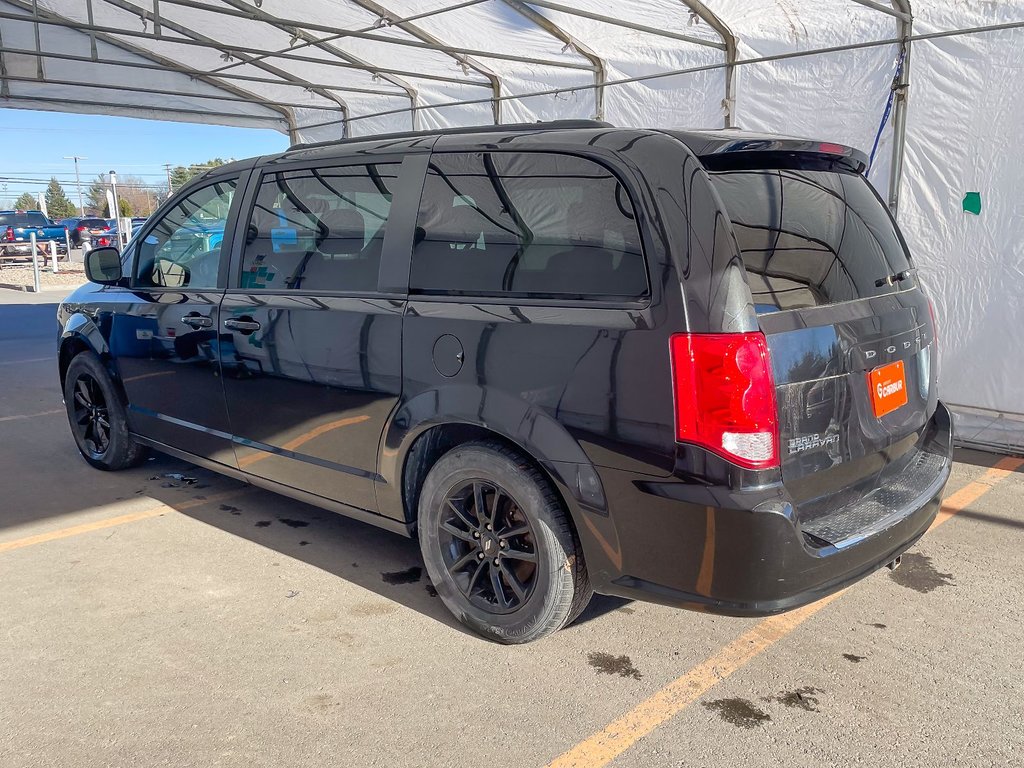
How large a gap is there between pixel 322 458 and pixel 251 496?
1350mm

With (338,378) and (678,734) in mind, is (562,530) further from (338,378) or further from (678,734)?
(338,378)

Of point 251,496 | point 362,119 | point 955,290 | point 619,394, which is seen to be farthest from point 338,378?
point 362,119

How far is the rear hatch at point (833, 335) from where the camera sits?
244cm

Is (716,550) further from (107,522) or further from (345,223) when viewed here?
(107,522)

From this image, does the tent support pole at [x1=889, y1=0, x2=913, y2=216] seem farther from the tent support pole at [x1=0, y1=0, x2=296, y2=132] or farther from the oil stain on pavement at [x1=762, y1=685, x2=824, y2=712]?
the tent support pole at [x1=0, y1=0, x2=296, y2=132]

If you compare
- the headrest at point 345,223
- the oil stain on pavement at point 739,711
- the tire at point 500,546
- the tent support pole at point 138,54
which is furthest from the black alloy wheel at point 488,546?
the tent support pole at point 138,54

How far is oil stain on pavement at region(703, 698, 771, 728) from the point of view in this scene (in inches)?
99.7

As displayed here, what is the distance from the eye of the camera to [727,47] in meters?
7.44

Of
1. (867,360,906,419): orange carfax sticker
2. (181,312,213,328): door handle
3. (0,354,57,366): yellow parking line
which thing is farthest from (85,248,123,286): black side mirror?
(0,354,57,366): yellow parking line

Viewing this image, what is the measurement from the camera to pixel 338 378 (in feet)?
10.9

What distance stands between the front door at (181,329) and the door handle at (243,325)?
0.31 ft

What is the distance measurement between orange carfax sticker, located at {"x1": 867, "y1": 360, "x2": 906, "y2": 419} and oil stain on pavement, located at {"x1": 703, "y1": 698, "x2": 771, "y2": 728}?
101 centimetres

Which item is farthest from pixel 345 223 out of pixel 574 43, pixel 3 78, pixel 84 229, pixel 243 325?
pixel 84 229

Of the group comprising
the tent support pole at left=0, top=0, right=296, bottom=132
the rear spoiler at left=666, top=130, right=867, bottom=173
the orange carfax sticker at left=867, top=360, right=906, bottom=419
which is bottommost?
the orange carfax sticker at left=867, top=360, right=906, bottom=419
